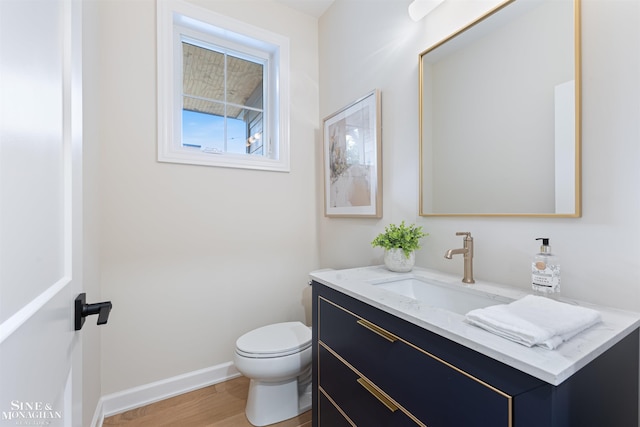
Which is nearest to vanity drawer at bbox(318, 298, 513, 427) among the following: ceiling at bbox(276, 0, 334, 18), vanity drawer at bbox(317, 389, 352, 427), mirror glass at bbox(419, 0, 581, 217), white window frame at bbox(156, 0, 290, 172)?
vanity drawer at bbox(317, 389, 352, 427)

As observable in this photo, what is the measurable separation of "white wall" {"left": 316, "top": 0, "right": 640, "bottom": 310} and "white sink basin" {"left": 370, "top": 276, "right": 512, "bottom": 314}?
0.49 feet

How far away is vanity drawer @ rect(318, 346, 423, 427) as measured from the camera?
2.84 ft

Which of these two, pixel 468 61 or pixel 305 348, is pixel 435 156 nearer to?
pixel 468 61

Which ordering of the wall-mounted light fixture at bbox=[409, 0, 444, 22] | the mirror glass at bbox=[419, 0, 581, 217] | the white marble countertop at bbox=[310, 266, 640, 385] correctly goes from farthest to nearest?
1. the wall-mounted light fixture at bbox=[409, 0, 444, 22]
2. the mirror glass at bbox=[419, 0, 581, 217]
3. the white marble countertop at bbox=[310, 266, 640, 385]

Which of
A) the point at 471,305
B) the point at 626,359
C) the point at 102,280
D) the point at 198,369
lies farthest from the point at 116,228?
the point at 626,359

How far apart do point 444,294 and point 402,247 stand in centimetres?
28

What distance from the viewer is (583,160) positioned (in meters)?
0.89

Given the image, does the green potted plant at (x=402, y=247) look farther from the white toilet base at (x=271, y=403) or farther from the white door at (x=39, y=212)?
the white door at (x=39, y=212)

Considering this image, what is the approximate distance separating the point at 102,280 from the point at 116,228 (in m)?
0.30

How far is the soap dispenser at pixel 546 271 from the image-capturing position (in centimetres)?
89

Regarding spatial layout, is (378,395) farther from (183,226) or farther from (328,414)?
(183,226)

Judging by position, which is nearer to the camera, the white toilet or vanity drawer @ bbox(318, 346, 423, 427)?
vanity drawer @ bbox(318, 346, 423, 427)

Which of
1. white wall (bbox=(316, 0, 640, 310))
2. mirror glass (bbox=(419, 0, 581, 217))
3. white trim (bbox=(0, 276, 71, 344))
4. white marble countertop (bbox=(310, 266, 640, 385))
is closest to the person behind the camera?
white trim (bbox=(0, 276, 71, 344))

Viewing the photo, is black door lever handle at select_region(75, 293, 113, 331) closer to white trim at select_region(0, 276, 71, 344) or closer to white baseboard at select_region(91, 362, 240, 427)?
white trim at select_region(0, 276, 71, 344)
